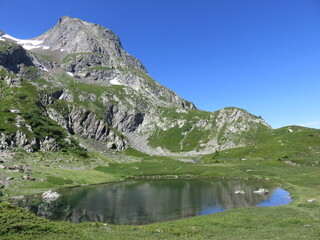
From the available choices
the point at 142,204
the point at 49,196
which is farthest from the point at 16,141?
the point at 142,204

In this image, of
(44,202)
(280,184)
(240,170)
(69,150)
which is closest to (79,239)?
(44,202)

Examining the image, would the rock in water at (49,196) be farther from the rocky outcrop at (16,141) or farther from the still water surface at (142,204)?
the rocky outcrop at (16,141)

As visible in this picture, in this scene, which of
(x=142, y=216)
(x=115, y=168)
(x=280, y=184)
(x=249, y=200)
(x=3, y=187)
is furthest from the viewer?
(x=115, y=168)

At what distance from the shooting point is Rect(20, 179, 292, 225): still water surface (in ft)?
202

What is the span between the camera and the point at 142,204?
7525 cm

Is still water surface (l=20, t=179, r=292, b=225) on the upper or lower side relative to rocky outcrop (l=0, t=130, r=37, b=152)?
lower

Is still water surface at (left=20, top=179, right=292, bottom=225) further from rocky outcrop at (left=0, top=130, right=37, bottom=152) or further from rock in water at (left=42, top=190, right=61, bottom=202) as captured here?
rocky outcrop at (left=0, top=130, right=37, bottom=152)

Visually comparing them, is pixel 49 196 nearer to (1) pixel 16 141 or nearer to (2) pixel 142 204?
(2) pixel 142 204

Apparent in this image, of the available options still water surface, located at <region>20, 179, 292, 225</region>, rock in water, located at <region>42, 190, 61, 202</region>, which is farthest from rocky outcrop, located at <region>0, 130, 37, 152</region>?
rock in water, located at <region>42, 190, 61, 202</region>

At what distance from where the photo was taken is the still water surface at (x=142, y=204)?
61.5 meters

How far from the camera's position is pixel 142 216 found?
61.2 m

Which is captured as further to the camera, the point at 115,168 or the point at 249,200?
the point at 115,168

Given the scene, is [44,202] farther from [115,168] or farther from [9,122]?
[9,122]

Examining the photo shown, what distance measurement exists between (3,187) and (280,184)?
359 feet
